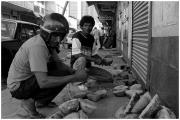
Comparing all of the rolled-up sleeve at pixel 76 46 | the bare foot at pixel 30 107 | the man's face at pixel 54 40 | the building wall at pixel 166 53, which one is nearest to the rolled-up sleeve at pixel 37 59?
the man's face at pixel 54 40

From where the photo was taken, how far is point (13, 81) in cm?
298

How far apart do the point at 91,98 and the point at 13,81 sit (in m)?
1.41

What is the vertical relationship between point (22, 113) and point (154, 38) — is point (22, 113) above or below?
below

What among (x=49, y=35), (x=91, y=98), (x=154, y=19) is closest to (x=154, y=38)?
(x=154, y=19)

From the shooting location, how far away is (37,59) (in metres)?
2.65

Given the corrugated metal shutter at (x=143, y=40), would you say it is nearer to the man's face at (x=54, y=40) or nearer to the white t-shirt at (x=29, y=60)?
the man's face at (x=54, y=40)

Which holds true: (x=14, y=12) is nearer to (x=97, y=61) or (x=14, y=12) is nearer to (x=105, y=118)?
(x=97, y=61)

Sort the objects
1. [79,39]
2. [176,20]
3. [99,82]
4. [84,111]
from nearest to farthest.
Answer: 1. [176,20]
2. [84,111]
3. [79,39]
4. [99,82]

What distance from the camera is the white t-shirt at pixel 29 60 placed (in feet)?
8.71

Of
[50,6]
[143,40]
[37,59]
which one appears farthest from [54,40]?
[50,6]

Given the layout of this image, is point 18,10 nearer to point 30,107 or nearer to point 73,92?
point 73,92

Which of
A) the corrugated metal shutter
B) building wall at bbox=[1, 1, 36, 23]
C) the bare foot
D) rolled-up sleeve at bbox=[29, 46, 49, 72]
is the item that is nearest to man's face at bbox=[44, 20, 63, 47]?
rolled-up sleeve at bbox=[29, 46, 49, 72]

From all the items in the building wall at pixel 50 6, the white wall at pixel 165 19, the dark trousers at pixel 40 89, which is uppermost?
the building wall at pixel 50 6

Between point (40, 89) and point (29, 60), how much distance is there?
Result: 57cm
